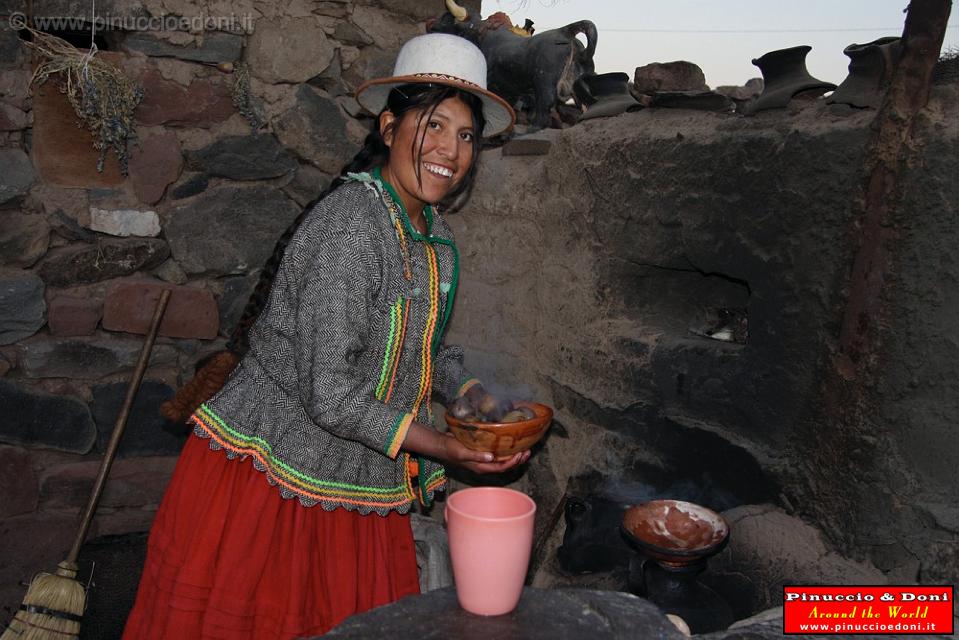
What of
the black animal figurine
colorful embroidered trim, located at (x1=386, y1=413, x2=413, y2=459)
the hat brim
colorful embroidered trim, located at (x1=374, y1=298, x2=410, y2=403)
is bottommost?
colorful embroidered trim, located at (x1=386, y1=413, x2=413, y2=459)

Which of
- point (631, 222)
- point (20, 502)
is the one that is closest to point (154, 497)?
point (20, 502)

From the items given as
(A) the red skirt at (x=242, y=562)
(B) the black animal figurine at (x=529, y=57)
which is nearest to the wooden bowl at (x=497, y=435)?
(A) the red skirt at (x=242, y=562)

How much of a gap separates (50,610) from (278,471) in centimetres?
130

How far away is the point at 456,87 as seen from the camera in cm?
158

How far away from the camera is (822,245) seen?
172 cm

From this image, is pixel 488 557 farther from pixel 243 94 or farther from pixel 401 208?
pixel 243 94

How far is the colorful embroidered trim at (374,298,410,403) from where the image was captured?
5.06ft

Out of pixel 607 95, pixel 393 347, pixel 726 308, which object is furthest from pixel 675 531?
pixel 607 95

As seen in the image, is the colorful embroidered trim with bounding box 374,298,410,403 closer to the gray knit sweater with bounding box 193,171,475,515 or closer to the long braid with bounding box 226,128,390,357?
the gray knit sweater with bounding box 193,171,475,515

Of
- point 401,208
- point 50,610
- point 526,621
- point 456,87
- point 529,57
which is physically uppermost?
point 529,57

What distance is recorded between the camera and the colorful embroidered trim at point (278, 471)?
60.9 inches

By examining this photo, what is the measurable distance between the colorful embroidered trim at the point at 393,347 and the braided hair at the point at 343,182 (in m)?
0.29

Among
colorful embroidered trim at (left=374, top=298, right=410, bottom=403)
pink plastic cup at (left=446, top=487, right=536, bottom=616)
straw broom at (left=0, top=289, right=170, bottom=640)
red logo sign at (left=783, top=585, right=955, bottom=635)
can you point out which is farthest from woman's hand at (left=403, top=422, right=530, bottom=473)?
straw broom at (left=0, top=289, right=170, bottom=640)

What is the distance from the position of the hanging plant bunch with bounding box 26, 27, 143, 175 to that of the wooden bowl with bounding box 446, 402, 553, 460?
1842 millimetres
